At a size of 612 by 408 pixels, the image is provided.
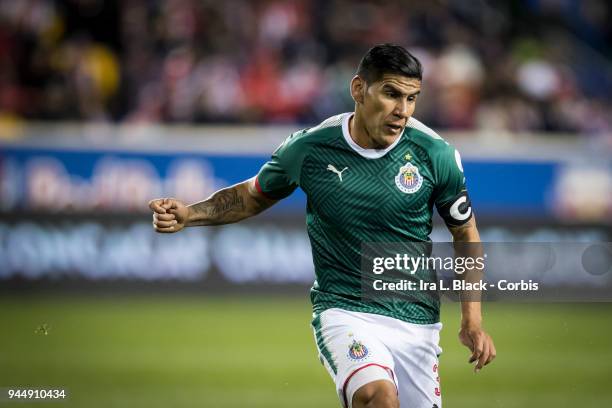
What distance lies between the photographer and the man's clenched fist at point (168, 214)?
5992 mm

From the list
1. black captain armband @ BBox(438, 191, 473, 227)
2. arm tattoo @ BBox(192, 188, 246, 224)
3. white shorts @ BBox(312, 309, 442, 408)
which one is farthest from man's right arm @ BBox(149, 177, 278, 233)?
black captain armband @ BBox(438, 191, 473, 227)

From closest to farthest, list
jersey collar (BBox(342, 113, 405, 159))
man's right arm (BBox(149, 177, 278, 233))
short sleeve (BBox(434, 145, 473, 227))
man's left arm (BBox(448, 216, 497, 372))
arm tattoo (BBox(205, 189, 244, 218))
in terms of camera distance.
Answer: man's left arm (BBox(448, 216, 497, 372)), short sleeve (BBox(434, 145, 473, 227)), jersey collar (BBox(342, 113, 405, 159)), man's right arm (BBox(149, 177, 278, 233)), arm tattoo (BBox(205, 189, 244, 218))

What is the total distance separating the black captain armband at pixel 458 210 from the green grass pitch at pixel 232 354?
216cm

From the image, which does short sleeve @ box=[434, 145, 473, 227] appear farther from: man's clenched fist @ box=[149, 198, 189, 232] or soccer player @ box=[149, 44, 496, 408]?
man's clenched fist @ box=[149, 198, 189, 232]

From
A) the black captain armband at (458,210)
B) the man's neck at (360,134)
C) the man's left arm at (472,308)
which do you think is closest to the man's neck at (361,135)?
the man's neck at (360,134)

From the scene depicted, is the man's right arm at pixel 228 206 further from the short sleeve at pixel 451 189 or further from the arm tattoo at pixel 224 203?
the short sleeve at pixel 451 189

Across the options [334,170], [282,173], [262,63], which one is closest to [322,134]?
[334,170]

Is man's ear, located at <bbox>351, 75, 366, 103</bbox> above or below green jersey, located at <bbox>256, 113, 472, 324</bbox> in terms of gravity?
above

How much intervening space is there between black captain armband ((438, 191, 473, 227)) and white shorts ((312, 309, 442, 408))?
63cm

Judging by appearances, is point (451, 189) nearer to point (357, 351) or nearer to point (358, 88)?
point (358, 88)

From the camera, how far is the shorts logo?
18.4ft

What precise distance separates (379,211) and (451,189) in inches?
16.4

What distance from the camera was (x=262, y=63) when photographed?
665 inches

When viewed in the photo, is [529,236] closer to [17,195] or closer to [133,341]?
[133,341]
